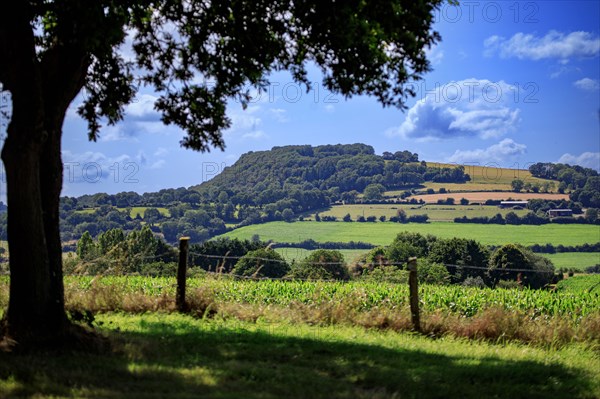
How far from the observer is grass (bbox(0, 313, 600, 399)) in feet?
26.8

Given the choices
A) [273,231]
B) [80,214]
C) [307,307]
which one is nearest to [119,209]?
[80,214]

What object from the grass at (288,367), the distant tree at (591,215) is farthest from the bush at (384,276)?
the distant tree at (591,215)

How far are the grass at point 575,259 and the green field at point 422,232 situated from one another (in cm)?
883

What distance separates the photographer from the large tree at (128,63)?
9.85 m

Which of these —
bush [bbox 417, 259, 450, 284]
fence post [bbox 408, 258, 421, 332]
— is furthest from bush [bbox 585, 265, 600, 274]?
fence post [bbox 408, 258, 421, 332]

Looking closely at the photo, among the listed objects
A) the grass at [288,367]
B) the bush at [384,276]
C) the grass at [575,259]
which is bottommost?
the grass at [575,259]

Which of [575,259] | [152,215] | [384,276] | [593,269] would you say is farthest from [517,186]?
[384,276]

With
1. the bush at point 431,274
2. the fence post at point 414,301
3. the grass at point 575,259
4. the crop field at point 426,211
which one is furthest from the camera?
the crop field at point 426,211

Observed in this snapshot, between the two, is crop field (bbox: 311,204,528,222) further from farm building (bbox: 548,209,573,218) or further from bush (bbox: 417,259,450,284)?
bush (bbox: 417,259,450,284)

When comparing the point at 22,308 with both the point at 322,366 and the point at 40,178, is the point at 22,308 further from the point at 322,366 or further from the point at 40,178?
the point at 322,366

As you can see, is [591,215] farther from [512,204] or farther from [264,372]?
[264,372]

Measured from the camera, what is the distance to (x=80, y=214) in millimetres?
134125

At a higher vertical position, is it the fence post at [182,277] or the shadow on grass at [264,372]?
the fence post at [182,277]

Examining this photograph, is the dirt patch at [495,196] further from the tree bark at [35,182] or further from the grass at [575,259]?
the tree bark at [35,182]
